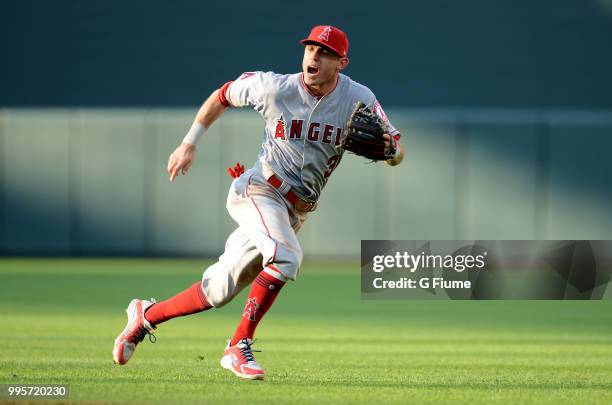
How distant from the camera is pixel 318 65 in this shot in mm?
6363

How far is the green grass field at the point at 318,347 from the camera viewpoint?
19.1 ft

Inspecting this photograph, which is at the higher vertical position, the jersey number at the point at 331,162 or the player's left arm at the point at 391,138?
the player's left arm at the point at 391,138

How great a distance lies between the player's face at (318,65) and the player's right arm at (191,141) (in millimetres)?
571

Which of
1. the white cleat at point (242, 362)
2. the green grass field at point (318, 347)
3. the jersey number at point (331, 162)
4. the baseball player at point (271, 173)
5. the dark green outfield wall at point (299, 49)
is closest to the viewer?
the green grass field at point (318, 347)

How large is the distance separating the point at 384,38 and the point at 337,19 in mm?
879

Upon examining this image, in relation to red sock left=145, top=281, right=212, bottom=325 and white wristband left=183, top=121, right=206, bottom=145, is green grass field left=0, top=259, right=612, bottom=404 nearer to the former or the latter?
red sock left=145, top=281, right=212, bottom=325

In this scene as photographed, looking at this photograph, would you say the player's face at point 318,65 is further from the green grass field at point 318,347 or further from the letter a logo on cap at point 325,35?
the green grass field at point 318,347

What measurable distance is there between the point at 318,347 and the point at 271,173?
7.47 feet

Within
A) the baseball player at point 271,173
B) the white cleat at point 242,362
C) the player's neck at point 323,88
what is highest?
the player's neck at point 323,88

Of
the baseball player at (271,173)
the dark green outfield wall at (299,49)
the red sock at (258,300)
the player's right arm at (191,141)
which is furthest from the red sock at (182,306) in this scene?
the dark green outfield wall at (299,49)

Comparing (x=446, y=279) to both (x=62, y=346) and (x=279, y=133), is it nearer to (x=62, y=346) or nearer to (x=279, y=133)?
(x=62, y=346)

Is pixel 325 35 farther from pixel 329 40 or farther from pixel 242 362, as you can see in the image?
pixel 242 362

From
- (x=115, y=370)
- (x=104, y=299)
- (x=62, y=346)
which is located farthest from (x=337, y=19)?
(x=115, y=370)

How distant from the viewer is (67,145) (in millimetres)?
17312
